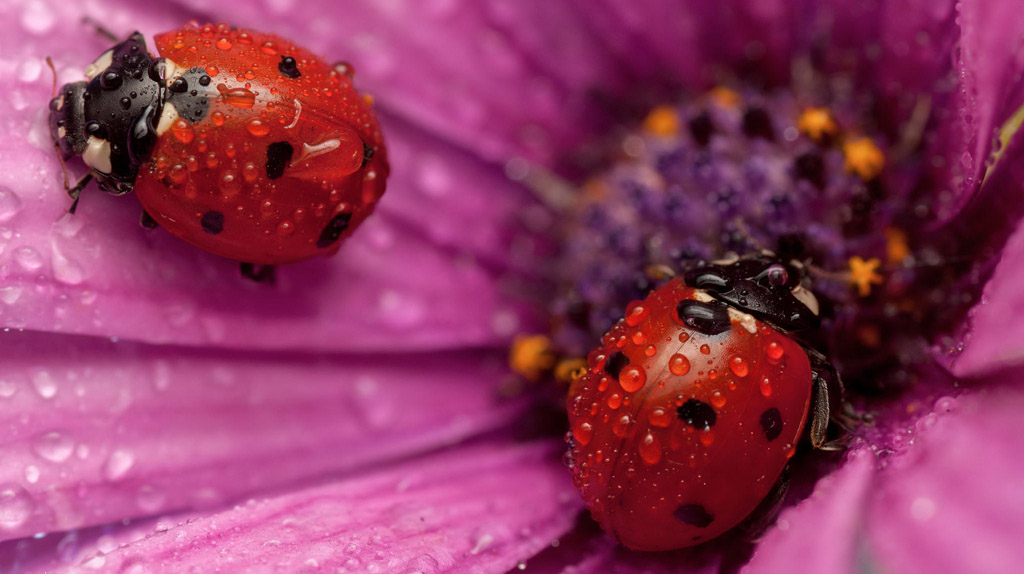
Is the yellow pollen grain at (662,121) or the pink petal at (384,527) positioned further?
the yellow pollen grain at (662,121)

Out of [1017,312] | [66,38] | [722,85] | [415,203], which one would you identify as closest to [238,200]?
[66,38]

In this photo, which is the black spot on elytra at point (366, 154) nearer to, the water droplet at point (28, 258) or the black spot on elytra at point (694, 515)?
the water droplet at point (28, 258)

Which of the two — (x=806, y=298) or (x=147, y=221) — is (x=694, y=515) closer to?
(x=806, y=298)

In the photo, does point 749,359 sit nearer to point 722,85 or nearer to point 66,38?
point 722,85

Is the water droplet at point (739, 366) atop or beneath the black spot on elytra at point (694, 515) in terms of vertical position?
atop

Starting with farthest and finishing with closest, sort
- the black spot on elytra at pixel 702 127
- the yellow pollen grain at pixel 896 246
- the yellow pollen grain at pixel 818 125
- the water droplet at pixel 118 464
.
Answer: the black spot on elytra at pixel 702 127, the yellow pollen grain at pixel 818 125, the yellow pollen grain at pixel 896 246, the water droplet at pixel 118 464

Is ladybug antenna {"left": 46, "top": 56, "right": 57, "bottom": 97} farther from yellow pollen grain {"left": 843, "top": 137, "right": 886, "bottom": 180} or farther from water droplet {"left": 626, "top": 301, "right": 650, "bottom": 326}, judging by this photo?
yellow pollen grain {"left": 843, "top": 137, "right": 886, "bottom": 180}

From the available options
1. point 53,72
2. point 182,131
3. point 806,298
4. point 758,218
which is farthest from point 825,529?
point 53,72

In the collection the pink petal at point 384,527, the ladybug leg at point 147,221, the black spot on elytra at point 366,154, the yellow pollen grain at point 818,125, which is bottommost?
the pink petal at point 384,527

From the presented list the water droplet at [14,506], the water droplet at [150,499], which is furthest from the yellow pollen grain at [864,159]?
the water droplet at [14,506]
